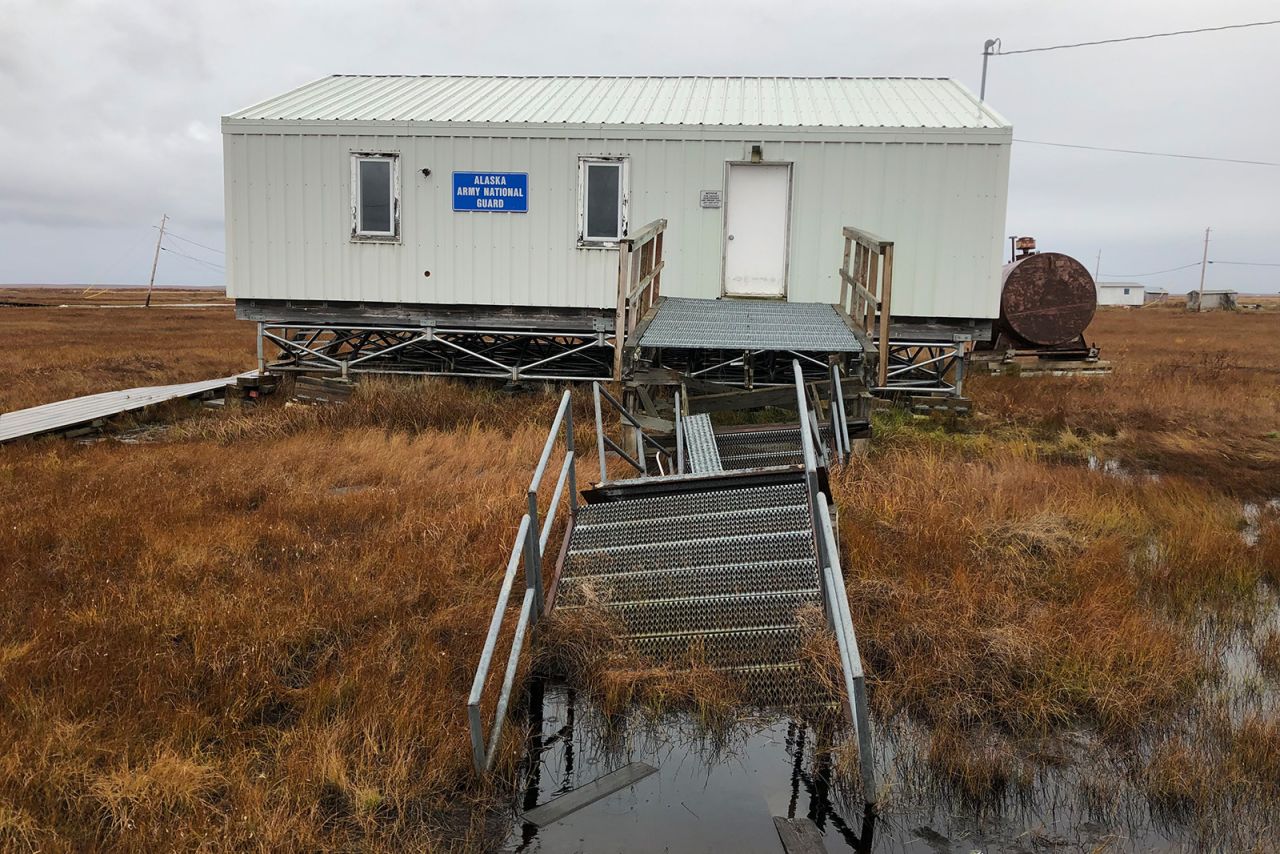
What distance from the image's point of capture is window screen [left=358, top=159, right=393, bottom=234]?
1353 cm

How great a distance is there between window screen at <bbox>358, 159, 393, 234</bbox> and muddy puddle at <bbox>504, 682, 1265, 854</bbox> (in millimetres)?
9954

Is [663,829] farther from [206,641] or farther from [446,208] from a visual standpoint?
[446,208]

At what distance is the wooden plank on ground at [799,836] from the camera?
422 cm

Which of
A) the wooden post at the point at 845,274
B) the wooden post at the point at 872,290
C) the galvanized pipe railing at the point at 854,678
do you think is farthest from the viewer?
the wooden post at the point at 845,274

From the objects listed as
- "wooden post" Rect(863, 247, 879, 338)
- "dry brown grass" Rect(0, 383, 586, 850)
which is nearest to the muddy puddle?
"dry brown grass" Rect(0, 383, 586, 850)

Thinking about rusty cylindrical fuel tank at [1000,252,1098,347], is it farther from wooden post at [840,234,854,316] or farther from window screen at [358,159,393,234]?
window screen at [358,159,393,234]

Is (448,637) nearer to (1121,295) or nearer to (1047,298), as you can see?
(1047,298)

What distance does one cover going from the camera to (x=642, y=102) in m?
14.4

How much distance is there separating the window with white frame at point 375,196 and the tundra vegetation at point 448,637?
3.82 meters

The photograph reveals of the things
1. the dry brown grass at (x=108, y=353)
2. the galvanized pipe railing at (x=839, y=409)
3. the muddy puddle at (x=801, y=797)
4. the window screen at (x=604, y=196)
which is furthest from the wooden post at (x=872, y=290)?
the dry brown grass at (x=108, y=353)

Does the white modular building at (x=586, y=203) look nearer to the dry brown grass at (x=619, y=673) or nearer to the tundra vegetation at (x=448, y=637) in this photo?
the tundra vegetation at (x=448, y=637)

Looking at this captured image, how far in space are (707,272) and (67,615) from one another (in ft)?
30.3

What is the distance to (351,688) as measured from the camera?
17.3 ft

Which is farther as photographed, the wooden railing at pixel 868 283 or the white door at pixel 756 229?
the white door at pixel 756 229
